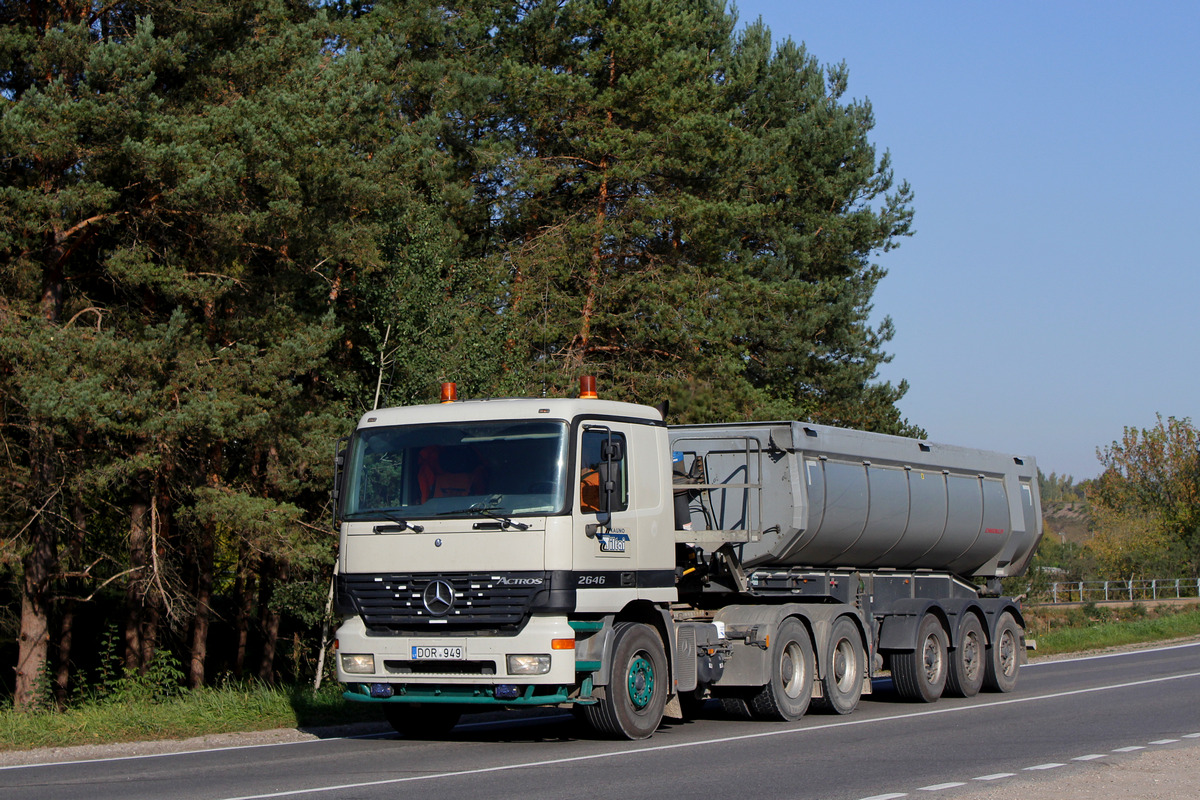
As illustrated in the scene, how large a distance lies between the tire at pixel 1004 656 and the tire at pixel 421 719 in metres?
8.92

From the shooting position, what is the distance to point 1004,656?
1952 centimetres

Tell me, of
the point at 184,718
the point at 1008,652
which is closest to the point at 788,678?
the point at 1008,652

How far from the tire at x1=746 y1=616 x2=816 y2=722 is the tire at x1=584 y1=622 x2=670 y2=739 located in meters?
1.86

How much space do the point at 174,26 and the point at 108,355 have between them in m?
6.98

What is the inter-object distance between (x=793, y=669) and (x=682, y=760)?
434 centimetres

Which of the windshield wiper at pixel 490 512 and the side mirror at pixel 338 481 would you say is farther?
the side mirror at pixel 338 481

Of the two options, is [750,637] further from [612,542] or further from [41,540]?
[41,540]

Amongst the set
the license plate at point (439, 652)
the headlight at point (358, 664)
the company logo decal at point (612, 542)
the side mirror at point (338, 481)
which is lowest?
Answer: the headlight at point (358, 664)

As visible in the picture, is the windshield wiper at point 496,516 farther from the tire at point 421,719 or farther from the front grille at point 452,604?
the tire at point 421,719

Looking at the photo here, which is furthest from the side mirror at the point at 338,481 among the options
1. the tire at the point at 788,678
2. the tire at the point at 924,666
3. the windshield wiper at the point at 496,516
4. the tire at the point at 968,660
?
the tire at the point at 968,660

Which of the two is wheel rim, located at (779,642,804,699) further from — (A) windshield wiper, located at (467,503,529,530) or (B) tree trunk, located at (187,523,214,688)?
(B) tree trunk, located at (187,523,214,688)

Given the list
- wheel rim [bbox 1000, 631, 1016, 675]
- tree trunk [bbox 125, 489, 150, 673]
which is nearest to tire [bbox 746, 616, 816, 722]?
wheel rim [bbox 1000, 631, 1016, 675]

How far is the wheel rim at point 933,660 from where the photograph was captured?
17.7 meters

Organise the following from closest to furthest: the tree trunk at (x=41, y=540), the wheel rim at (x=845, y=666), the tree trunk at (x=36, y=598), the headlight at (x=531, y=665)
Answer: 1. the headlight at (x=531, y=665)
2. the wheel rim at (x=845, y=666)
3. the tree trunk at (x=41, y=540)
4. the tree trunk at (x=36, y=598)
